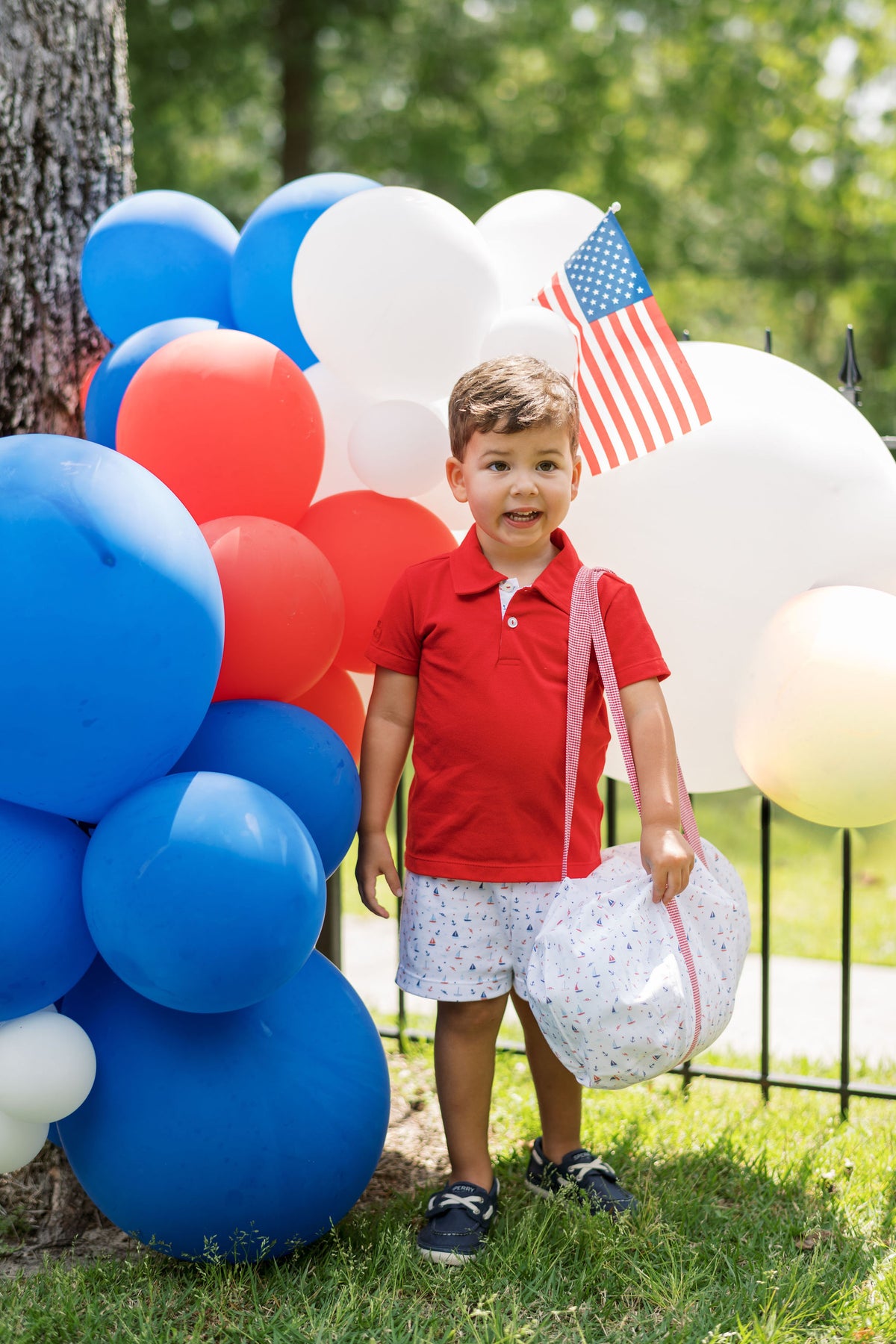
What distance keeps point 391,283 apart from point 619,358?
1.75 feet

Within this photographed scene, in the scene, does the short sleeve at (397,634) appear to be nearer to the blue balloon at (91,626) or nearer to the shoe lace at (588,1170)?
the blue balloon at (91,626)

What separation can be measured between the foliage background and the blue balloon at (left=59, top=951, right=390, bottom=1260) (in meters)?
9.88

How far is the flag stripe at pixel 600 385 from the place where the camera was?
2.48 m

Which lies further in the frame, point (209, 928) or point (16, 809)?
point (16, 809)

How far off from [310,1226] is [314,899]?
2.37ft

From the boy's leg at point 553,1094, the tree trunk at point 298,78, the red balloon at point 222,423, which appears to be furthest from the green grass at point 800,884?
the tree trunk at point 298,78

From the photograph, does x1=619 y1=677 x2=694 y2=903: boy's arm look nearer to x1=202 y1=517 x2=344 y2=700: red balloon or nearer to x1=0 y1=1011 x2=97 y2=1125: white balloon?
x1=202 y1=517 x2=344 y2=700: red balloon

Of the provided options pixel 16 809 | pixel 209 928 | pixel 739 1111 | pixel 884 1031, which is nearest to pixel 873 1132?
pixel 739 1111

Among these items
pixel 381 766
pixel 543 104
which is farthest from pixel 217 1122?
pixel 543 104

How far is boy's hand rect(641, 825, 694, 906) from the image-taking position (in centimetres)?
227

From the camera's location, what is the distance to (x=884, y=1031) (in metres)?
3.93

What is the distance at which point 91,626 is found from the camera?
1833 millimetres

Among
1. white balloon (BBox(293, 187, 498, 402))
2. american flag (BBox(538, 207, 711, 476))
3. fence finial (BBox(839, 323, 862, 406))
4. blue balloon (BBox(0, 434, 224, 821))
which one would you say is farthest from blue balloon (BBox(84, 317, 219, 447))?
fence finial (BBox(839, 323, 862, 406))

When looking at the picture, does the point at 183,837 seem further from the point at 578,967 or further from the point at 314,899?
the point at 578,967
